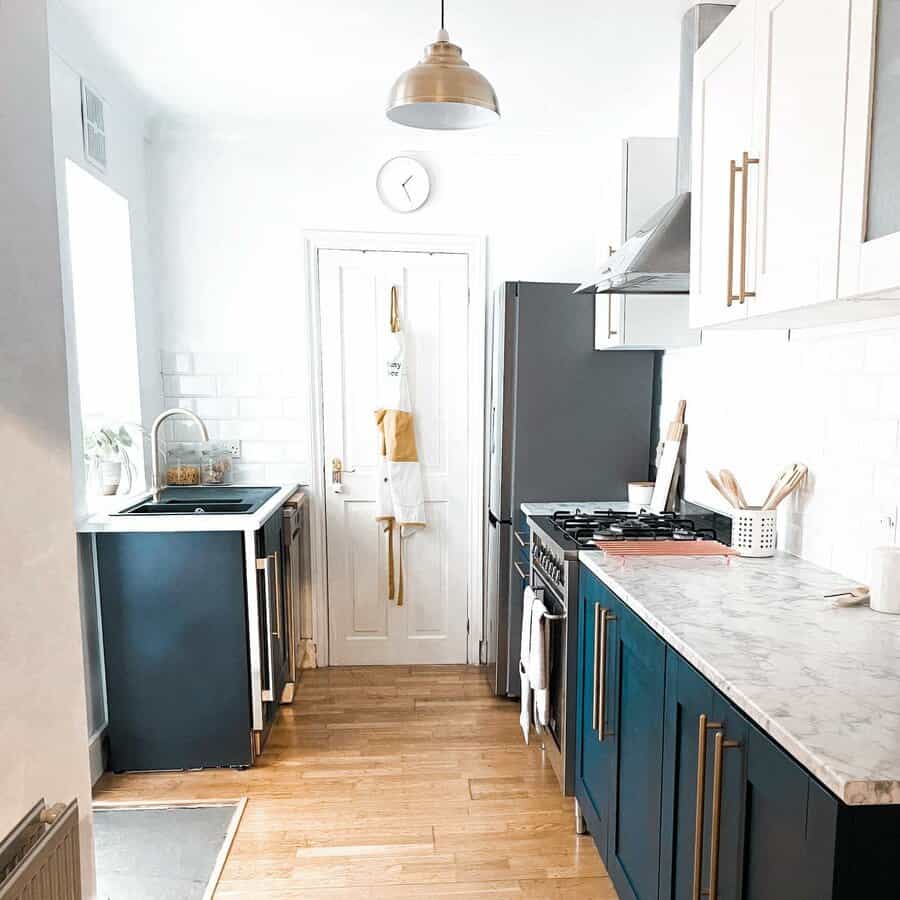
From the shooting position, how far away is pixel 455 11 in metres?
2.25

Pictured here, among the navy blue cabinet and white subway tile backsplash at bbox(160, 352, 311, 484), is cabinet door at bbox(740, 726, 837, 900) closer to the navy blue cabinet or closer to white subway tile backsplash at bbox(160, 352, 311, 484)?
the navy blue cabinet

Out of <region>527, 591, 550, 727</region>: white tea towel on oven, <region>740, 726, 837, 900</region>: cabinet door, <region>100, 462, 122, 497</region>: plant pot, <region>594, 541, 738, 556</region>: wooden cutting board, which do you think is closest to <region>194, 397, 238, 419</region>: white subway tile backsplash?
<region>100, 462, 122, 497</region>: plant pot

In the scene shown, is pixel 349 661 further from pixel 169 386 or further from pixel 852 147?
pixel 852 147

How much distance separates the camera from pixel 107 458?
Result: 294cm

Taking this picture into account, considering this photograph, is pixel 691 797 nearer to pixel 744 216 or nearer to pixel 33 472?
pixel 744 216

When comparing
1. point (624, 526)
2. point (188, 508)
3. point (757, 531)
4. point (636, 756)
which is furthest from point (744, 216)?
point (188, 508)

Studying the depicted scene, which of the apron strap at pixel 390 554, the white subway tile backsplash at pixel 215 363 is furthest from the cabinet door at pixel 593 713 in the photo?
the white subway tile backsplash at pixel 215 363

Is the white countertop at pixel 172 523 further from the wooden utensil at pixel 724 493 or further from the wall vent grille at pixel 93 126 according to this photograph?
the wooden utensil at pixel 724 493

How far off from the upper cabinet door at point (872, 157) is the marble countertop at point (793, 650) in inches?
26.5

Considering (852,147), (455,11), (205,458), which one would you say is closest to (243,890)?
(205,458)

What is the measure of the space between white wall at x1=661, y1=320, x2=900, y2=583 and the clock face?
1.59m

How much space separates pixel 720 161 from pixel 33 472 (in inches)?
67.3

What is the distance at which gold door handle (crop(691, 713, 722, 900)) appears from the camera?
4.17ft

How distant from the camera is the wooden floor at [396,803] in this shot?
209 centimetres
